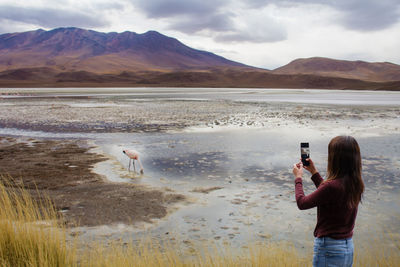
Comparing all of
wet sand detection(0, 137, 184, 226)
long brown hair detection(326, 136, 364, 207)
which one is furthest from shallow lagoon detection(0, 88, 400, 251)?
long brown hair detection(326, 136, 364, 207)

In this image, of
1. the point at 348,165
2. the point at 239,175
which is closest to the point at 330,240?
the point at 348,165

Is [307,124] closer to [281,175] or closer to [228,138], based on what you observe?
[228,138]

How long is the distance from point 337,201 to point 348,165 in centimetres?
30

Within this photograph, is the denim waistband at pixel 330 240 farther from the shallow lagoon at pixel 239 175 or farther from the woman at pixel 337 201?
the shallow lagoon at pixel 239 175

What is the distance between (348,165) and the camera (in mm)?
2719

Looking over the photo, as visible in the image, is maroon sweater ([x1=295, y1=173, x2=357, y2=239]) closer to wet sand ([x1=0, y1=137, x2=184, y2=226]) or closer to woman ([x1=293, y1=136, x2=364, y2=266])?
woman ([x1=293, y1=136, x2=364, y2=266])

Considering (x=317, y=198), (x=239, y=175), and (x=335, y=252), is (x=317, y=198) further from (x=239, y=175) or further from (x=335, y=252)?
(x=239, y=175)

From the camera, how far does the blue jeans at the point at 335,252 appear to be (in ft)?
9.21

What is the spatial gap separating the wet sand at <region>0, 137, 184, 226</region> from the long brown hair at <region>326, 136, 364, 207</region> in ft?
9.27

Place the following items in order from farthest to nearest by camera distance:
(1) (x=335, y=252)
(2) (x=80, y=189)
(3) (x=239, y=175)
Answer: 1. (3) (x=239, y=175)
2. (2) (x=80, y=189)
3. (1) (x=335, y=252)

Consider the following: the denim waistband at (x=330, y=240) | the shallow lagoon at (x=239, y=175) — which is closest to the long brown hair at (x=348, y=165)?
the denim waistband at (x=330, y=240)

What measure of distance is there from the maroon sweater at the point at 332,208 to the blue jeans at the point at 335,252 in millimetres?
45

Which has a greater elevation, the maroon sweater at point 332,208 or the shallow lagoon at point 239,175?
the maroon sweater at point 332,208

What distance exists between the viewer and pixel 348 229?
284 centimetres
